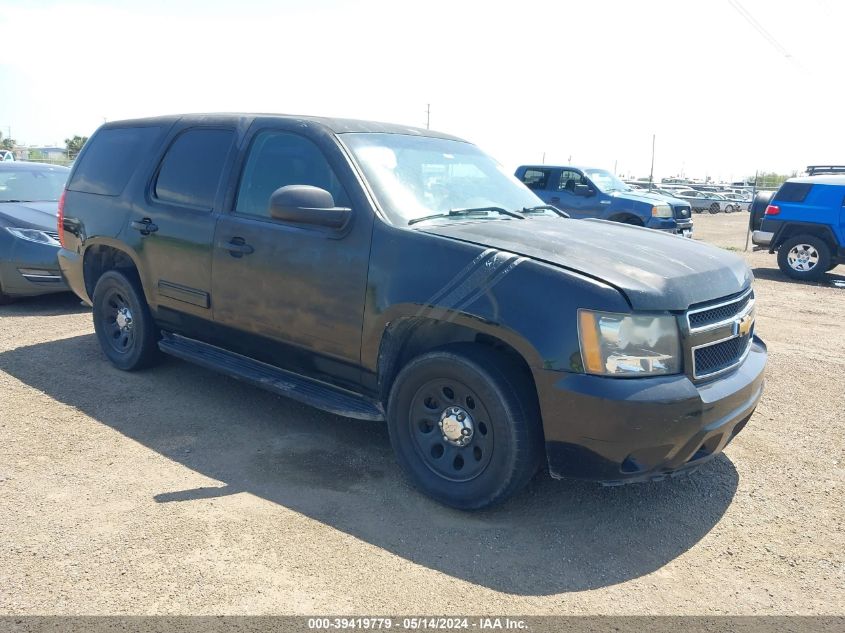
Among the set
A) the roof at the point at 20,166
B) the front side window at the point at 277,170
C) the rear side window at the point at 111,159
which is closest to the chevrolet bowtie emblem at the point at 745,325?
the front side window at the point at 277,170

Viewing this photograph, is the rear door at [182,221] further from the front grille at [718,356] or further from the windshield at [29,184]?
the windshield at [29,184]

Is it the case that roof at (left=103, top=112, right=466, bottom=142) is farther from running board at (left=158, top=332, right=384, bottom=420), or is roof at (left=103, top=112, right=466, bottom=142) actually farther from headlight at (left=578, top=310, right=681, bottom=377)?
headlight at (left=578, top=310, right=681, bottom=377)

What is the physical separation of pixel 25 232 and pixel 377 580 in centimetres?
683

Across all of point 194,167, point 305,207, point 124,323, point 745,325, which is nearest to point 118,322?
point 124,323

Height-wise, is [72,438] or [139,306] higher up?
[139,306]

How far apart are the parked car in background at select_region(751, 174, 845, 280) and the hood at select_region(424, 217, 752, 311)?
9.21 m

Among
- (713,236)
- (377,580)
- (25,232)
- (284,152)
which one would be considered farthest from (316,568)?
(713,236)

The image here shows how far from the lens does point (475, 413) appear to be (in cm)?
346

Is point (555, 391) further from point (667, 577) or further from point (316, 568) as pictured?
point (316, 568)

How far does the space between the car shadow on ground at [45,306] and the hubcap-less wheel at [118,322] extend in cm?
255

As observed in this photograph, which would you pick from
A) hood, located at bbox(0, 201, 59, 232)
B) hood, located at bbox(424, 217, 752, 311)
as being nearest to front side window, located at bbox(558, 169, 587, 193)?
hood, located at bbox(0, 201, 59, 232)

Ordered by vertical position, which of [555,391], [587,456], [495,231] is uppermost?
[495,231]

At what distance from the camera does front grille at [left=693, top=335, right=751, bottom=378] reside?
3.31 m

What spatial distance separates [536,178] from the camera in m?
15.0
